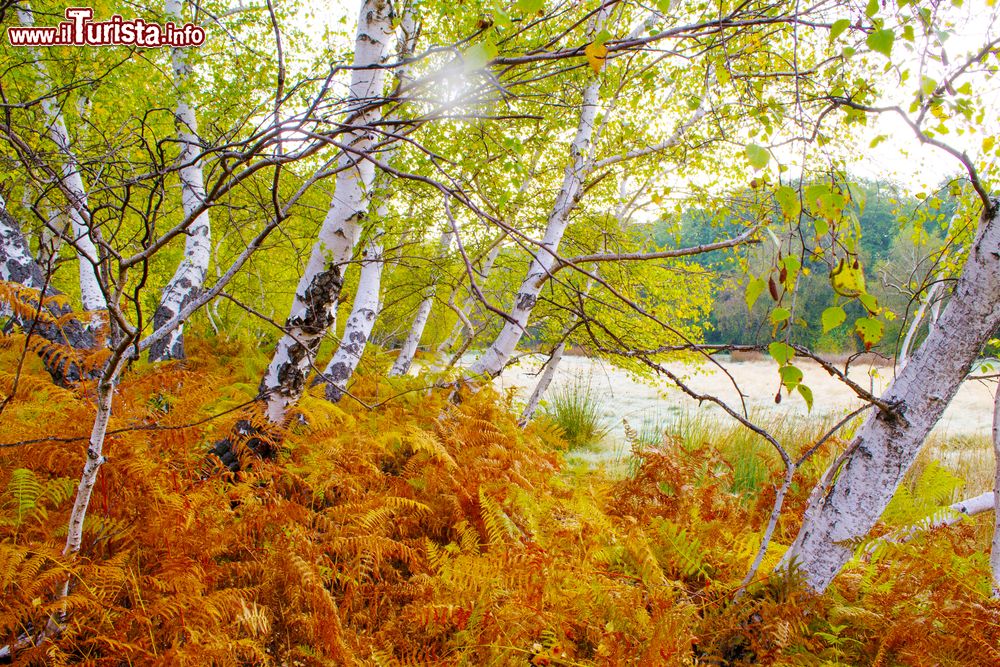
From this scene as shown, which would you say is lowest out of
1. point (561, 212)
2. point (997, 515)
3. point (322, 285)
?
point (997, 515)

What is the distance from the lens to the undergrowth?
5.98ft

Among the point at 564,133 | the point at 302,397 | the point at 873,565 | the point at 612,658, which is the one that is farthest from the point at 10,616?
the point at 564,133

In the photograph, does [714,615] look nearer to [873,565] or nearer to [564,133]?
[873,565]

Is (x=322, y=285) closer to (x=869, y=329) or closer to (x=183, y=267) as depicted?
(x=183, y=267)

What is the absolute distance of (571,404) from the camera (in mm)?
8555

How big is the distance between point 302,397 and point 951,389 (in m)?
3.14

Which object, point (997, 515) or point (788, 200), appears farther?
point (997, 515)

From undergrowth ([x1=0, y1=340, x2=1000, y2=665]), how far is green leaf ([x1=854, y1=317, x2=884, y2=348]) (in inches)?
52.9

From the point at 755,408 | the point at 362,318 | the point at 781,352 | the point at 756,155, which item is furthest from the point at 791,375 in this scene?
the point at 755,408

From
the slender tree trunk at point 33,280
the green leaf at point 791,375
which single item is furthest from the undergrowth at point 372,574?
the green leaf at point 791,375

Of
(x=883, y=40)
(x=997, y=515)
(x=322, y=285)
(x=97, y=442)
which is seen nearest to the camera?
(x=883, y=40)

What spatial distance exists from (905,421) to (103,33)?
6.16 metres

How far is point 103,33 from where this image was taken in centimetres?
447

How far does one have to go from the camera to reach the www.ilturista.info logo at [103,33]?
4102 millimetres
